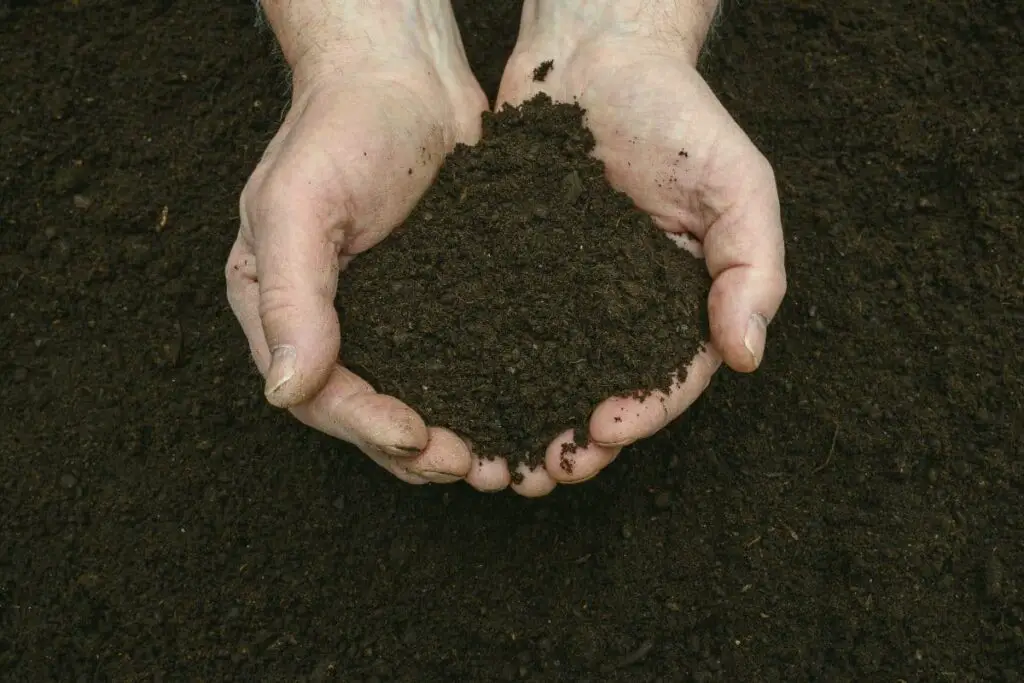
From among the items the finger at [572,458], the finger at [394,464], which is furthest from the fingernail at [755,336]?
the finger at [394,464]

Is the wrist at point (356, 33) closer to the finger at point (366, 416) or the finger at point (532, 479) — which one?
the finger at point (366, 416)

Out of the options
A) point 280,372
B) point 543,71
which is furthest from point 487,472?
point 543,71

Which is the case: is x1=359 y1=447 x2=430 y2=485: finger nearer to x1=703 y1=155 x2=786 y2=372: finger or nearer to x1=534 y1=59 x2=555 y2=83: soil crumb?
x1=703 y1=155 x2=786 y2=372: finger

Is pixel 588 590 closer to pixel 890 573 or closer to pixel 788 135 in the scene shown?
pixel 890 573

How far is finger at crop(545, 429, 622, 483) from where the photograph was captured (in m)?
1.88

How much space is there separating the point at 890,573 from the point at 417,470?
123cm

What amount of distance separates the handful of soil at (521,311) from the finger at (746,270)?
8 cm

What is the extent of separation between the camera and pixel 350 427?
1.80 m

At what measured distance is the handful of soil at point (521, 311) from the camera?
186 cm

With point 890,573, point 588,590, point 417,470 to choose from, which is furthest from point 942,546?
point 417,470

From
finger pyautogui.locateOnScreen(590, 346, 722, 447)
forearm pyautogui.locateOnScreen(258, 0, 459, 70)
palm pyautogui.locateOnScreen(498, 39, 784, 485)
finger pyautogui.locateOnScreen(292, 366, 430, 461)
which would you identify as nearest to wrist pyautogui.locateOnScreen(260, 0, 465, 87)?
forearm pyautogui.locateOnScreen(258, 0, 459, 70)

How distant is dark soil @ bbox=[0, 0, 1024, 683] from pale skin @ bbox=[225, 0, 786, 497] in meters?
0.37

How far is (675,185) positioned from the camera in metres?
2.04

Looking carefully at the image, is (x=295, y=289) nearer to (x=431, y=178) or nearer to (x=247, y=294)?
(x=247, y=294)
